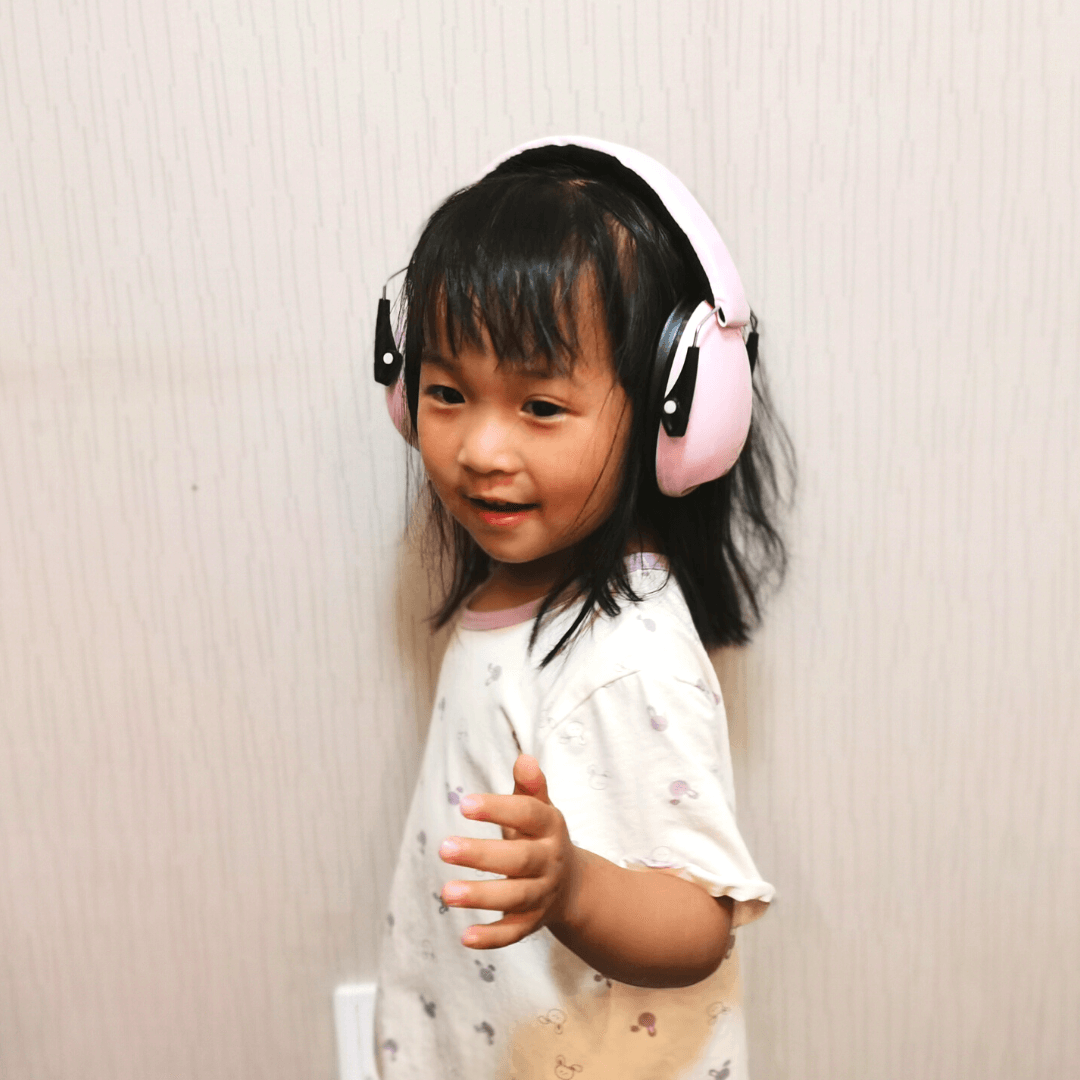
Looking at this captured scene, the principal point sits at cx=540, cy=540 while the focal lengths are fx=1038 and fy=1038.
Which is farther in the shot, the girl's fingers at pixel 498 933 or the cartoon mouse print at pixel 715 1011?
the cartoon mouse print at pixel 715 1011

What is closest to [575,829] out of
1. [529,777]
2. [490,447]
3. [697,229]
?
[529,777]

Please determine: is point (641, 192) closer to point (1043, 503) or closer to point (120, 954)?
point (1043, 503)

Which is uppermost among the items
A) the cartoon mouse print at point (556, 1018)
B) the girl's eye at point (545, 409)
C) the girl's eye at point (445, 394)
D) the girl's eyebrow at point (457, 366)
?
the girl's eyebrow at point (457, 366)

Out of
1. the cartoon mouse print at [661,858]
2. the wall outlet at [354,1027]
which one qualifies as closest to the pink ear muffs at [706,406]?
the cartoon mouse print at [661,858]

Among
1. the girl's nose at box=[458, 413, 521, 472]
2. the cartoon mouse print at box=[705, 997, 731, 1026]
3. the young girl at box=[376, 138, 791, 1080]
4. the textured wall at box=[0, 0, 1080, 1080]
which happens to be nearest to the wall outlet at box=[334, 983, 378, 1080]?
the textured wall at box=[0, 0, 1080, 1080]

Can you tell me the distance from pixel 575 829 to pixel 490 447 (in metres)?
0.24

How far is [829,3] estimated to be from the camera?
77 centimetres

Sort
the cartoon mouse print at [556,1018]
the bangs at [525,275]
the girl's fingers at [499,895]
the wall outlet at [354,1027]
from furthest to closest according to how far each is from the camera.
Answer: the wall outlet at [354,1027] → the cartoon mouse print at [556,1018] → the bangs at [525,275] → the girl's fingers at [499,895]

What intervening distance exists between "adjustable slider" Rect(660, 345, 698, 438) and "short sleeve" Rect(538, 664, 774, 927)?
0.15 metres

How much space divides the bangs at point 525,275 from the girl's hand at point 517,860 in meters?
0.24

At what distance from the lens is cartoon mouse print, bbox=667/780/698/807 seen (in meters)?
0.62

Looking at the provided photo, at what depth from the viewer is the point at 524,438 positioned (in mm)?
629

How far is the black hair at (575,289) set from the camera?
0.61m

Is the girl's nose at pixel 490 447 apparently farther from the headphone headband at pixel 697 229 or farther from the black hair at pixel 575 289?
the headphone headband at pixel 697 229
